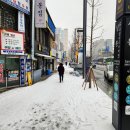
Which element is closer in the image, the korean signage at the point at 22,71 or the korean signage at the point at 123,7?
the korean signage at the point at 123,7

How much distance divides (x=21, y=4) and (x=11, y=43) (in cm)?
337

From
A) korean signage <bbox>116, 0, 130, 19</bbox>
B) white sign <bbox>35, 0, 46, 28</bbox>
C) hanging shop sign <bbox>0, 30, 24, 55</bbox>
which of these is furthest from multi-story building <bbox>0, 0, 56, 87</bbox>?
korean signage <bbox>116, 0, 130, 19</bbox>

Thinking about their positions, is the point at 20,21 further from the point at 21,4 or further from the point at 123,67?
the point at 123,67

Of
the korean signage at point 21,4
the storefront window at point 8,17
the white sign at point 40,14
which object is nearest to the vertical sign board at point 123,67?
the korean signage at point 21,4

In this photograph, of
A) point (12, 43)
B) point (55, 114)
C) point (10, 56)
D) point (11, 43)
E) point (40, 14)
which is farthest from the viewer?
point (40, 14)

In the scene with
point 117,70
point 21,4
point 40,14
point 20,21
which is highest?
point 21,4

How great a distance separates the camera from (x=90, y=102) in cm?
948

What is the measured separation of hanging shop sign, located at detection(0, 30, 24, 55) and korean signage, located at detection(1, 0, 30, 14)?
1978 mm

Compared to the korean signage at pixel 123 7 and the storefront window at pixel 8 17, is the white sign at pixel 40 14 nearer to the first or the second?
the storefront window at pixel 8 17

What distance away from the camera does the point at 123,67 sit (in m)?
5.16

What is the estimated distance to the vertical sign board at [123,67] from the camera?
200 inches

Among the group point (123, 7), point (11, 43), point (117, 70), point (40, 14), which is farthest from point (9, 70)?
point (123, 7)

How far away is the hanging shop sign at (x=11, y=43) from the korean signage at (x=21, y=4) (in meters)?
1.98

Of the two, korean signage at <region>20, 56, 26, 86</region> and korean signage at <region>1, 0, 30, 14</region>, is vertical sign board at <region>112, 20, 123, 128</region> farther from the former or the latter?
korean signage at <region>20, 56, 26, 86</region>
